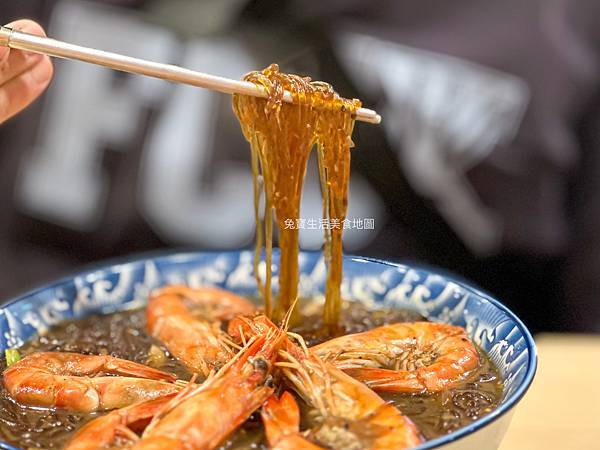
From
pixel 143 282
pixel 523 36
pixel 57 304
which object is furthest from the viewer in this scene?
pixel 523 36

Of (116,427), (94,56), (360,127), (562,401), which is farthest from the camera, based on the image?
(360,127)

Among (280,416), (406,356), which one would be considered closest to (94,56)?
(280,416)

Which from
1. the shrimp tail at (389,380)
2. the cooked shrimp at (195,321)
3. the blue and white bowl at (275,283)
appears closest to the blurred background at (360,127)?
the blue and white bowl at (275,283)

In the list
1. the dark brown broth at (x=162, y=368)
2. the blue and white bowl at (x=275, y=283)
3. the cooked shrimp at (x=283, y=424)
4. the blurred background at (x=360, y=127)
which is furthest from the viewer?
the blurred background at (x=360, y=127)

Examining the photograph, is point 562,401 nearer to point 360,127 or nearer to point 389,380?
point 389,380

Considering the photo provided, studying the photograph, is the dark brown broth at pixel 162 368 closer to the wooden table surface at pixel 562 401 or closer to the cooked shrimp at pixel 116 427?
the cooked shrimp at pixel 116 427

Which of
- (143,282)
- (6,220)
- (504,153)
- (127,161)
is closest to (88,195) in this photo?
(127,161)

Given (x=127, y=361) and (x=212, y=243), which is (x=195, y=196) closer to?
(x=212, y=243)
